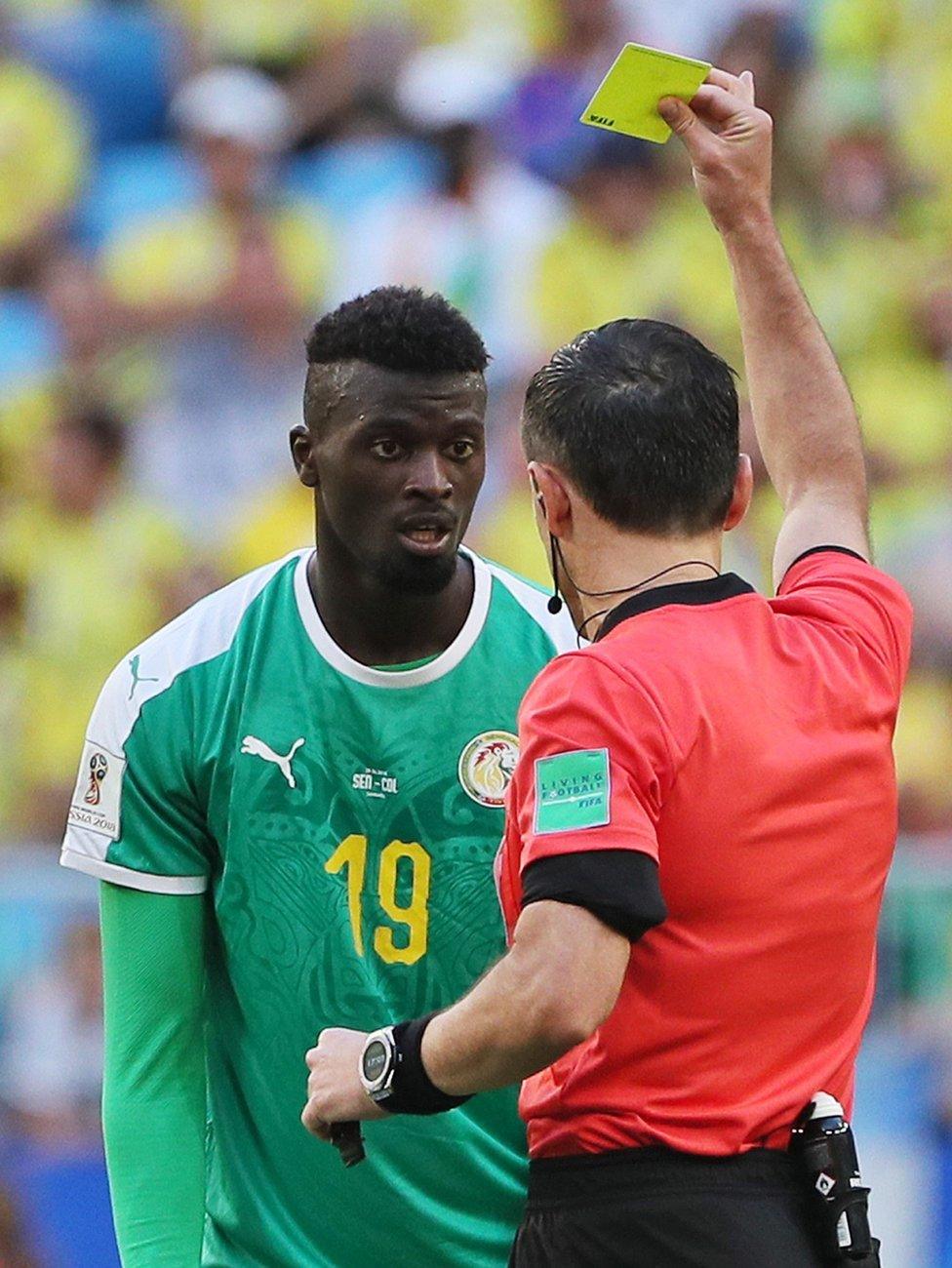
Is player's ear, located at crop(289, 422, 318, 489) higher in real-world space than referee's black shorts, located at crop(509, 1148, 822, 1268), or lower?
higher

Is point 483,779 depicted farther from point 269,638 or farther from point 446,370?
point 446,370

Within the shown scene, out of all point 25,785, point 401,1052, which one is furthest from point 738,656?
point 25,785

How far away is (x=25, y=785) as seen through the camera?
304 inches

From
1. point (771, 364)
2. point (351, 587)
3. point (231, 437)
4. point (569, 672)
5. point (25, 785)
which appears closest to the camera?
point (569, 672)

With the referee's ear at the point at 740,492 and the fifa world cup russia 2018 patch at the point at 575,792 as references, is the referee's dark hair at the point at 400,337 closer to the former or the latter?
the referee's ear at the point at 740,492

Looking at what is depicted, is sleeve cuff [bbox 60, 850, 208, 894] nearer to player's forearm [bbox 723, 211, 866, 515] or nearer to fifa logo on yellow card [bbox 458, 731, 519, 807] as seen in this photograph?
fifa logo on yellow card [bbox 458, 731, 519, 807]

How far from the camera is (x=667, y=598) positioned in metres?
2.54

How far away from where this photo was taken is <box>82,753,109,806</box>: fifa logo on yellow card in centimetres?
325

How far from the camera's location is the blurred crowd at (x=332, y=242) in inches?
317

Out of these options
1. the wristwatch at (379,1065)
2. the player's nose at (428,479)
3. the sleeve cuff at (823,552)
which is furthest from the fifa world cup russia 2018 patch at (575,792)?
the player's nose at (428,479)

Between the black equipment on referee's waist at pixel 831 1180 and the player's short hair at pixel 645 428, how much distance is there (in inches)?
29.3

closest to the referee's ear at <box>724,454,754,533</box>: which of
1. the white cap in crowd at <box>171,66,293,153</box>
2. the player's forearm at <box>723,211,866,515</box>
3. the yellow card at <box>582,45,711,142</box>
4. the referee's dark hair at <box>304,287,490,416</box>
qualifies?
the player's forearm at <box>723,211,866,515</box>

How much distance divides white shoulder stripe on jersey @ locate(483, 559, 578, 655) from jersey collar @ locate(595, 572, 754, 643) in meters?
0.77

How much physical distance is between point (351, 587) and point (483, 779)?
1.21ft
